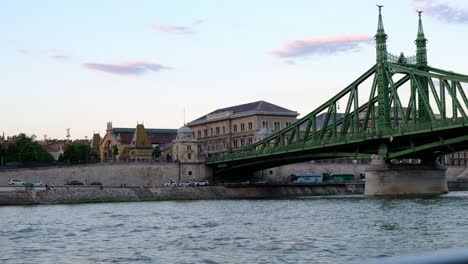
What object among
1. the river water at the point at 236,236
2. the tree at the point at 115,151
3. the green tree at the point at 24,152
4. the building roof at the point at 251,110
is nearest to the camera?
the river water at the point at 236,236

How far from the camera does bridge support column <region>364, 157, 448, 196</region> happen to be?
87.9 meters

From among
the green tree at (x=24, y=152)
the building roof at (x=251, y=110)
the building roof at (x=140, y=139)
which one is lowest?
the green tree at (x=24, y=152)

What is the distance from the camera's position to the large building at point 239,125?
158 metres

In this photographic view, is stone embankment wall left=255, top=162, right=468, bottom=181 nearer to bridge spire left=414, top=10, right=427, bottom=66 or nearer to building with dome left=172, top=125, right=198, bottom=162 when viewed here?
building with dome left=172, top=125, right=198, bottom=162

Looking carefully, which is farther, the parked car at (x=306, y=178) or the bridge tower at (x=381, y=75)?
the parked car at (x=306, y=178)

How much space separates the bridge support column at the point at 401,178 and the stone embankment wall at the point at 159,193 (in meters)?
23.0

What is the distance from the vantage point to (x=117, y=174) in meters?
122

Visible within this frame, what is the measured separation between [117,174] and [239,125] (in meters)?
46.0

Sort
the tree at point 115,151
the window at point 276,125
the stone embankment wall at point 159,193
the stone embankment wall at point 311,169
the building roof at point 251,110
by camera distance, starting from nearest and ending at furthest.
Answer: the stone embankment wall at point 159,193
the stone embankment wall at point 311,169
the building roof at point 251,110
the window at point 276,125
the tree at point 115,151

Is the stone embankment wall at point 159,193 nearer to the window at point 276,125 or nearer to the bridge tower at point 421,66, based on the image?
the bridge tower at point 421,66

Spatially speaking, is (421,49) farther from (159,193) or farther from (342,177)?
(342,177)

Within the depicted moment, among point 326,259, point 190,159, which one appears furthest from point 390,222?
point 190,159

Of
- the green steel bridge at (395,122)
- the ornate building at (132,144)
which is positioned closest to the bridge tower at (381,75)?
the green steel bridge at (395,122)

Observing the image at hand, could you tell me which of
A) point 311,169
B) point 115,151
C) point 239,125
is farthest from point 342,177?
point 115,151
